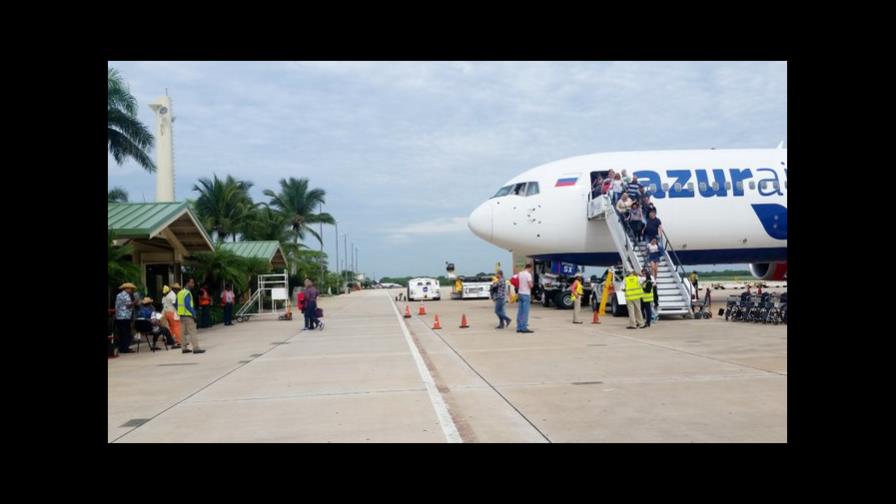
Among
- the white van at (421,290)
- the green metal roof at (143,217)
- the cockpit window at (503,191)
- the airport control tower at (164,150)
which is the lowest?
the white van at (421,290)

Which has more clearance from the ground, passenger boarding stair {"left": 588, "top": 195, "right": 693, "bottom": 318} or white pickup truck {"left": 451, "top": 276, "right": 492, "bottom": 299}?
passenger boarding stair {"left": 588, "top": 195, "right": 693, "bottom": 318}

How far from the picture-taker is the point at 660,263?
21.6 m

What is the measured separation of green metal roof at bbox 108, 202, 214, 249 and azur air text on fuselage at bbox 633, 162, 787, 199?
49.9 ft

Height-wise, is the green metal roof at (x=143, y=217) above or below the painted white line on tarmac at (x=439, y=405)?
above

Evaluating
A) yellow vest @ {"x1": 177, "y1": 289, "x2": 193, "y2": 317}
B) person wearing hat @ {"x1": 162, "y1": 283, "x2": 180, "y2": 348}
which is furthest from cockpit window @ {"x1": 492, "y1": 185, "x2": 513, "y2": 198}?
yellow vest @ {"x1": 177, "y1": 289, "x2": 193, "y2": 317}

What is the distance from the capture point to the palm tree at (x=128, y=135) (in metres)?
24.0

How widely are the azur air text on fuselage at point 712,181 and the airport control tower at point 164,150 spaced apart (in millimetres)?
21465

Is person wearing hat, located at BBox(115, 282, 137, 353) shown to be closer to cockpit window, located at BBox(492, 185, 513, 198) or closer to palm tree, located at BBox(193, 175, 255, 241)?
cockpit window, located at BBox(492, 185, 513, 198)

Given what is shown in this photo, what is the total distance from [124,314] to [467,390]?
30.6 ft

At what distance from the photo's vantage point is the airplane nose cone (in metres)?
25.5

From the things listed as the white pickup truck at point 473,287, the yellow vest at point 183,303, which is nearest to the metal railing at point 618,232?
the yellow vest at point 183,303

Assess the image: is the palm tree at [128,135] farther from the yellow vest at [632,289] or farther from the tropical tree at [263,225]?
the tropical tree at [263,225]
